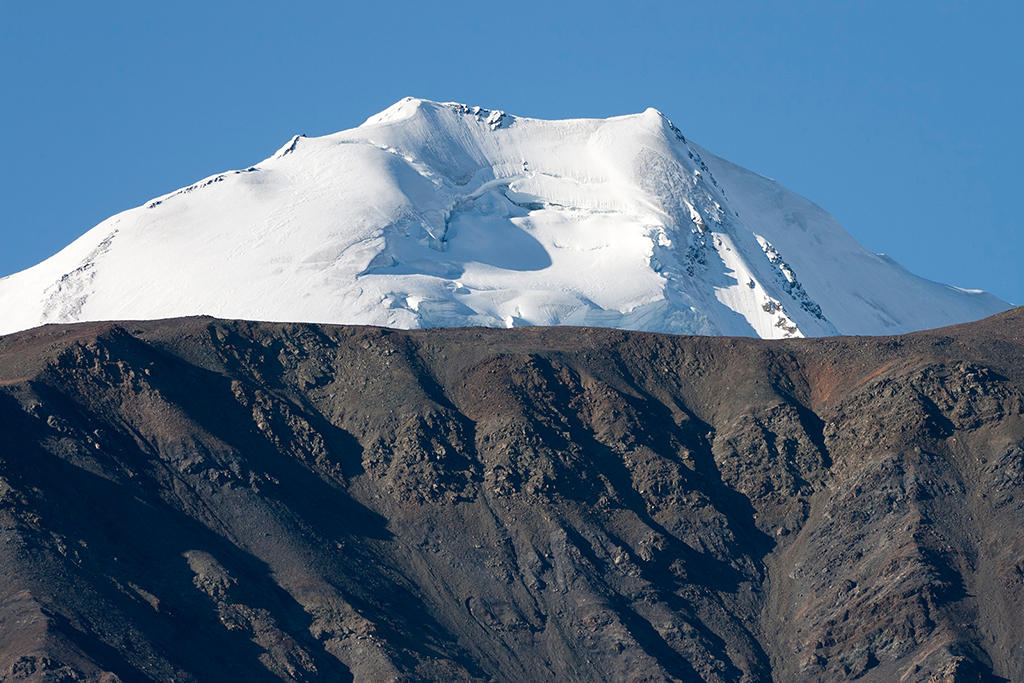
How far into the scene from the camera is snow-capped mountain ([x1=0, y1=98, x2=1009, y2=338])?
466 feet

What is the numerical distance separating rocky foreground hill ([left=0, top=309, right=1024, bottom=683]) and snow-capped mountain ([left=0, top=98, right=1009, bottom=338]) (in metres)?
40.9

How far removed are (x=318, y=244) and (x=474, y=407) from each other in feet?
191

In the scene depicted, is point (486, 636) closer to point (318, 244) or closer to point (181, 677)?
point (181, 677)

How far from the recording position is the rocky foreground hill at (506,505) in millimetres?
73562

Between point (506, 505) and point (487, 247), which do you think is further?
point (487, 247)

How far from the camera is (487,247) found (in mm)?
159625

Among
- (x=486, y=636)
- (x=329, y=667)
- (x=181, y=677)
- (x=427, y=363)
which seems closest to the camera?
(x=181, y=677)

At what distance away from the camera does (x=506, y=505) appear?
287 ft

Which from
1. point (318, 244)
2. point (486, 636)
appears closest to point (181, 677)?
point (486, 636)

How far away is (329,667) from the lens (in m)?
72.9

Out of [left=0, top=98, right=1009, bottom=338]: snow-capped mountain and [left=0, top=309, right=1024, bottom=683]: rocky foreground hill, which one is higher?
[left=0, top=98, right=1009, bottom=338]: snow-capped mountain

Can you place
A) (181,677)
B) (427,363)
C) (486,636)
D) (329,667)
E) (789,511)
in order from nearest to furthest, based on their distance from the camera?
(181,677) → (329,667) → (486,636) → (789,511) → (427,363)

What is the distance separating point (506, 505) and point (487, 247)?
74715 millimetres

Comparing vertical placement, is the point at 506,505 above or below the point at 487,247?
below
